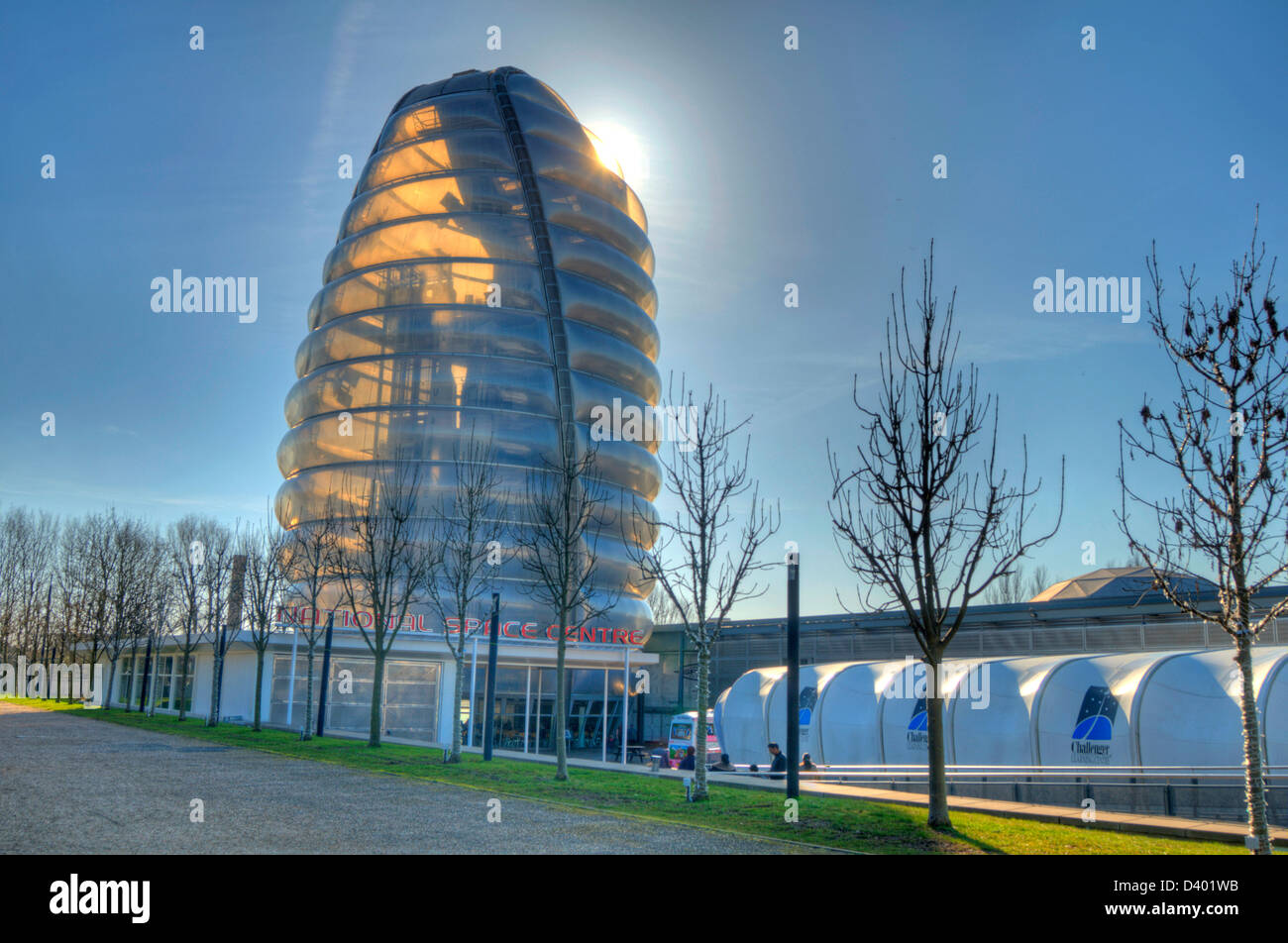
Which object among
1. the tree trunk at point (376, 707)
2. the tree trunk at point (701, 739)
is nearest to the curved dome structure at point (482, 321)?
the tree trunk at point (376, 707)

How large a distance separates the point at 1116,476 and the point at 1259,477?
7.81ft

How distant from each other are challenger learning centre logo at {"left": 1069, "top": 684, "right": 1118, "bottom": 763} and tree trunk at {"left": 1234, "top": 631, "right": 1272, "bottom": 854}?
1201 centimetres

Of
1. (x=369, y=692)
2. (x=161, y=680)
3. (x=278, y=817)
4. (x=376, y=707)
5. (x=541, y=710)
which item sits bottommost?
(x=541, y=710)

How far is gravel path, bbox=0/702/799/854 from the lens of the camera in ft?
39.0

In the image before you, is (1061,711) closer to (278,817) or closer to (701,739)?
(701,739)

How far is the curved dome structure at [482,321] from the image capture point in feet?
175

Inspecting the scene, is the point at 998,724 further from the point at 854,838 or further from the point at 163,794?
the point at 163,794

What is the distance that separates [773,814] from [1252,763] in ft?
24.3

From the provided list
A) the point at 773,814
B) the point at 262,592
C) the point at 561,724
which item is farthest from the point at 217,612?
the point at 773,814

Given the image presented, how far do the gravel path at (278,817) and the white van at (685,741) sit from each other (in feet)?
65.1

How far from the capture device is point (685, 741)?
4541 cm
